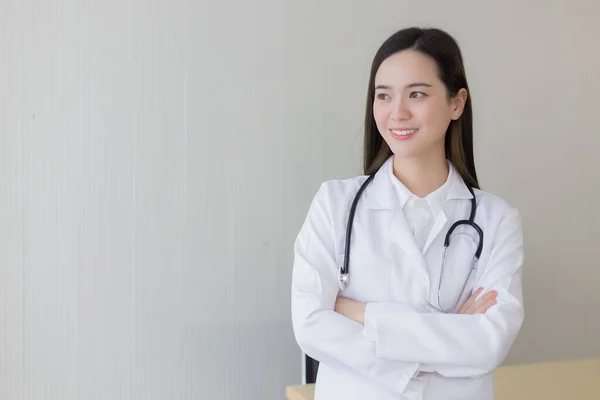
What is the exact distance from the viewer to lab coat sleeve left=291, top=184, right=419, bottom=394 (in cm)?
128

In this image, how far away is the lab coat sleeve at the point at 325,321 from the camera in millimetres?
1281

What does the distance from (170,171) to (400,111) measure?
0.79 metres

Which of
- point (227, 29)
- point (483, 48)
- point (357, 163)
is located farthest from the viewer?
point (483, 48)

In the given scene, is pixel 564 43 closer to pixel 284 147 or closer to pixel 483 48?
pixel 483 48

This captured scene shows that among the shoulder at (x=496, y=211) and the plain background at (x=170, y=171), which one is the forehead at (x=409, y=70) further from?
the plain background at (x=170, y=171)

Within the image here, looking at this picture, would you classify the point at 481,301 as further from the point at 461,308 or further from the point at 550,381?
the point at 550,381

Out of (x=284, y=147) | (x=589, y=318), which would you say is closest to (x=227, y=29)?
(x=284, y=147)

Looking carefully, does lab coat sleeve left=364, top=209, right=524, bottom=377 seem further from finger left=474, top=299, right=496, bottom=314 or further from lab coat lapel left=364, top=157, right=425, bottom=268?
lab coat lapel left=364, top=157, right=425, bottom=268

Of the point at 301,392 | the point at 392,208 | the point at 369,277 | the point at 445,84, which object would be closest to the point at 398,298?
the point at 369,277

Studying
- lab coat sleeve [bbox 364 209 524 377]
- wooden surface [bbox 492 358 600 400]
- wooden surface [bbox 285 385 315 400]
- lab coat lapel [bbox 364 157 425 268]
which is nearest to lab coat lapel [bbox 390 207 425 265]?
lab coat lapel [bbox 364 157 425 268]

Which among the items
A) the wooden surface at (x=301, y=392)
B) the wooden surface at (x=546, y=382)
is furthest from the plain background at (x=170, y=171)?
the wooden surface at (x=546, y=382)

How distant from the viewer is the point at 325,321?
1.32m

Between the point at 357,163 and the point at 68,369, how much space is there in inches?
40.1

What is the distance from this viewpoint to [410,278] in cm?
135
